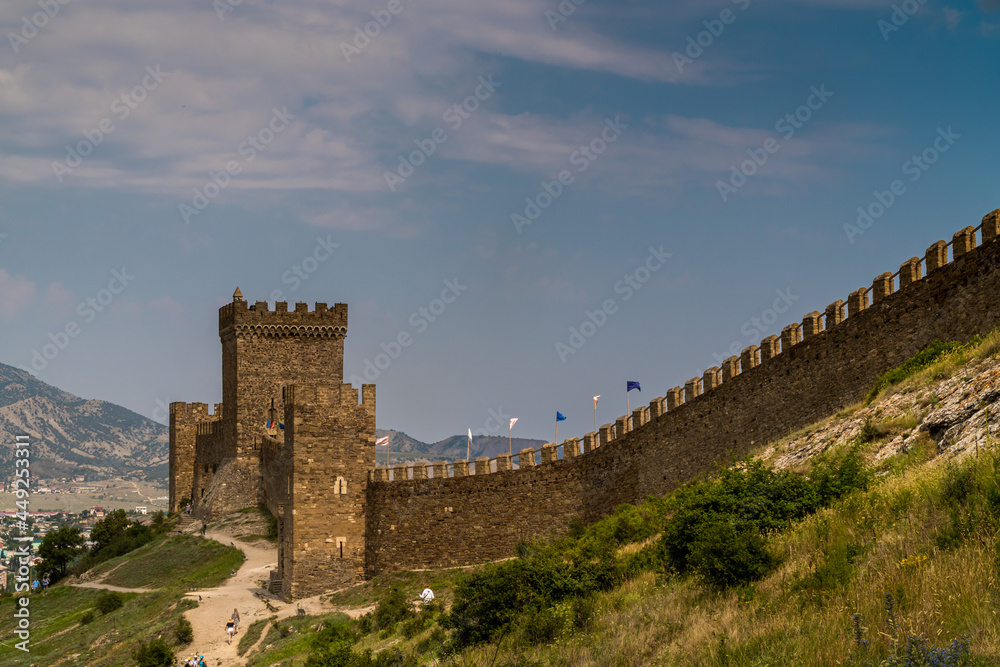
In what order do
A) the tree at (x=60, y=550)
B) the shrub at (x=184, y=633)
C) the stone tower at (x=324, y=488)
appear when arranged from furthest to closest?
1. the tree at (x=60, y=550)
2. the stone tower at (x=324, y=488)
3. the shrub at (x=184, y=633)

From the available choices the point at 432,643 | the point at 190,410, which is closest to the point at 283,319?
the point at 190,410

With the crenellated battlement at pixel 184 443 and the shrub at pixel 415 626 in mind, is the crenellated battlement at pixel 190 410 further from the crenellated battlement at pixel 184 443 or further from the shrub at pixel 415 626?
the shrub at pixel 415 626

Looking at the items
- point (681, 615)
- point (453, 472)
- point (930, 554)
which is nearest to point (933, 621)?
point (930, 554)

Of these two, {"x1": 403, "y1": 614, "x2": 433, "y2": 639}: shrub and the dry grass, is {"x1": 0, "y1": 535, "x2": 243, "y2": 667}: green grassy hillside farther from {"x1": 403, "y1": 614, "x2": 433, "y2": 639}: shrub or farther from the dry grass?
the dry grass

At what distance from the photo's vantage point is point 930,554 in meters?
12.5

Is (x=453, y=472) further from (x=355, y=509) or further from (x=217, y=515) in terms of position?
(x=217, y=515)

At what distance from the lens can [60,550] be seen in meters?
61.6

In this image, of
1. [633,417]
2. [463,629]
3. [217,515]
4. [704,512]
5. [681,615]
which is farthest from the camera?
[217,515]

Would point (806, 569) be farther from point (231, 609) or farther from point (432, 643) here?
point (231, 609)

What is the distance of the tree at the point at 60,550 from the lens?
60.5m

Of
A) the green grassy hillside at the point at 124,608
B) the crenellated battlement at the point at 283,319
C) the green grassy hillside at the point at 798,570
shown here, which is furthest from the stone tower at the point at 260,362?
the green grassy hillside at the point at 798,570

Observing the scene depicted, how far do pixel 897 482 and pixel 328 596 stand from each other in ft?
75.4

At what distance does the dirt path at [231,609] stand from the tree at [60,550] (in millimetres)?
26426

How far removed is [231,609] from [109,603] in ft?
25.4
